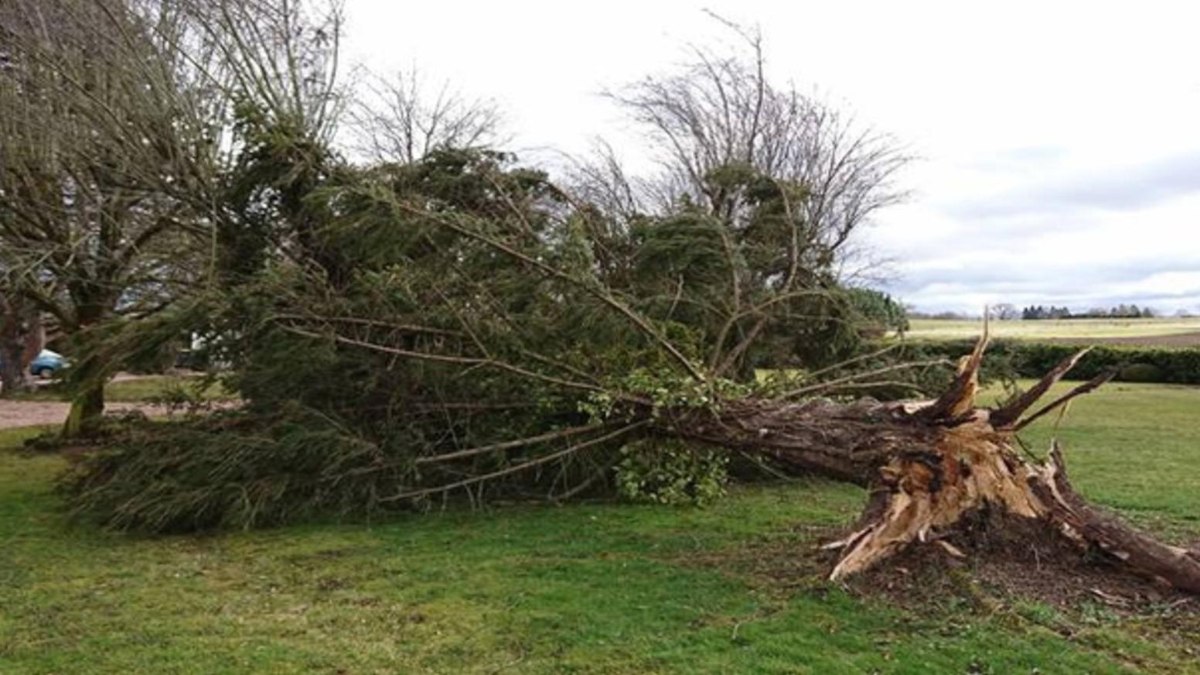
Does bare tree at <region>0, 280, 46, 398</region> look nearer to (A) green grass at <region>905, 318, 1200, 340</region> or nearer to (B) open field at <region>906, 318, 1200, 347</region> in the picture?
(B) open field at <region>906, 318, 1200, 347</region>

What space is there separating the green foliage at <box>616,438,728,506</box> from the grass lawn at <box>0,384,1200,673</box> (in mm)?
131

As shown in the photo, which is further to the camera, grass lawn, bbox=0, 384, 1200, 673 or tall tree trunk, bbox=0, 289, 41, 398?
tall tree trunk, bbox=0, 289, 41, 398

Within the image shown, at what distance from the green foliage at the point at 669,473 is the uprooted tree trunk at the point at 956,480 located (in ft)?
5.53

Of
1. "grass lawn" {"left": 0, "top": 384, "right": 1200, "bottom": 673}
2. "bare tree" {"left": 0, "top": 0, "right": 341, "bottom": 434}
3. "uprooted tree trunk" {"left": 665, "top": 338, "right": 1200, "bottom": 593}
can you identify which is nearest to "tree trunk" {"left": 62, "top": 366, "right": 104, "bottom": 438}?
"bare tree" {"left": 0, "top": 0, "right": 341, "bottom": 434}

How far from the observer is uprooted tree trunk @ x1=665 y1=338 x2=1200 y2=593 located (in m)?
4.26

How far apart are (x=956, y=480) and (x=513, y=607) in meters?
2.18

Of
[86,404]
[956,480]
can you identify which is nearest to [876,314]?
[956,480]

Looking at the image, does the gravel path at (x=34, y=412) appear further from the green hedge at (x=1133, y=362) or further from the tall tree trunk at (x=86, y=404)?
the green hedge at (x=1133, y=362)

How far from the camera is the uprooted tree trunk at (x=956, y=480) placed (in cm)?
426

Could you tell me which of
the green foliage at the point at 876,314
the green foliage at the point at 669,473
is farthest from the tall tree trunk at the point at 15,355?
the green foliage at the point at 876,314

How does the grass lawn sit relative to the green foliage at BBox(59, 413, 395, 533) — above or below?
below

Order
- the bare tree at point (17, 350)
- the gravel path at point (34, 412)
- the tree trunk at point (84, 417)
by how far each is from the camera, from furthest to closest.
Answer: the bare tree at point (17, 350) → the gravel path at point (34, 412) → the tree trunk at point (84, 417)

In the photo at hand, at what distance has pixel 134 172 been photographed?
7859 mm

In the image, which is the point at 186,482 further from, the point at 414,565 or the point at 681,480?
the point at 681,480
